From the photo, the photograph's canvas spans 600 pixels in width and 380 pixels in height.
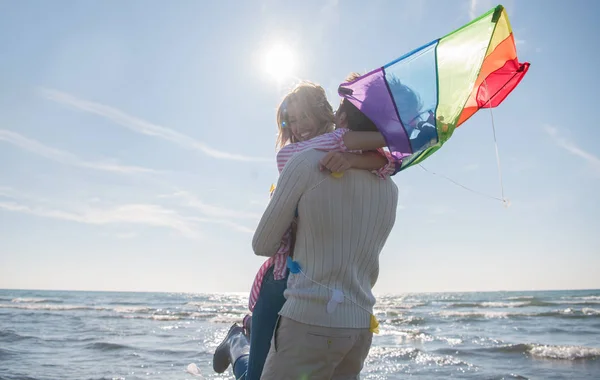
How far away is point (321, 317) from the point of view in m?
1.82

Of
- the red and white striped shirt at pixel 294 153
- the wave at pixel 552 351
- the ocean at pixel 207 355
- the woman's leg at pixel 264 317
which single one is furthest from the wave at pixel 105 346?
the red and white striped shirt at pixel 294 153

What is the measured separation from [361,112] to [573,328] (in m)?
14.5

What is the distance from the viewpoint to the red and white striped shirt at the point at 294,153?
1.89 meters

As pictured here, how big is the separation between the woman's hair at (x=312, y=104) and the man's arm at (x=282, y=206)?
34 centimetres

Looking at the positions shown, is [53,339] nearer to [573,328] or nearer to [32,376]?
[32,376]

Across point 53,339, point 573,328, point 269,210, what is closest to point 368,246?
point 269,210

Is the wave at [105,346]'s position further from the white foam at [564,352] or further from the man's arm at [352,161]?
the man's arm at [352,161]

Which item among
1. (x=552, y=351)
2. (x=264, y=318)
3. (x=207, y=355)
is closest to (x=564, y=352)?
(x=552, y=351)

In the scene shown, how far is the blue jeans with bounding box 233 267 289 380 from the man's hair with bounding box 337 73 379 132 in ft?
2.13

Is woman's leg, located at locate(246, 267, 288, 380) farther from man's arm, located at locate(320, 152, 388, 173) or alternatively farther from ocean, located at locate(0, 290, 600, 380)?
ocean, located at locate(0, 290, 600, 380)

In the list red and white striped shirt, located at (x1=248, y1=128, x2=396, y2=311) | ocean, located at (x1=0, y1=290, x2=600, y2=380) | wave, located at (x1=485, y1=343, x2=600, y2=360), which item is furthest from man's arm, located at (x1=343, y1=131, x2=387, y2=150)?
wave, located at (x1=485, y1=343, x2=600, y2=360)

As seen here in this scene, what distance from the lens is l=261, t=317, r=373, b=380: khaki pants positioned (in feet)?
5.97

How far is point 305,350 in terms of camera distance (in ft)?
5.98

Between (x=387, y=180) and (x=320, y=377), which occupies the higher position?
(x=387, y=180)
